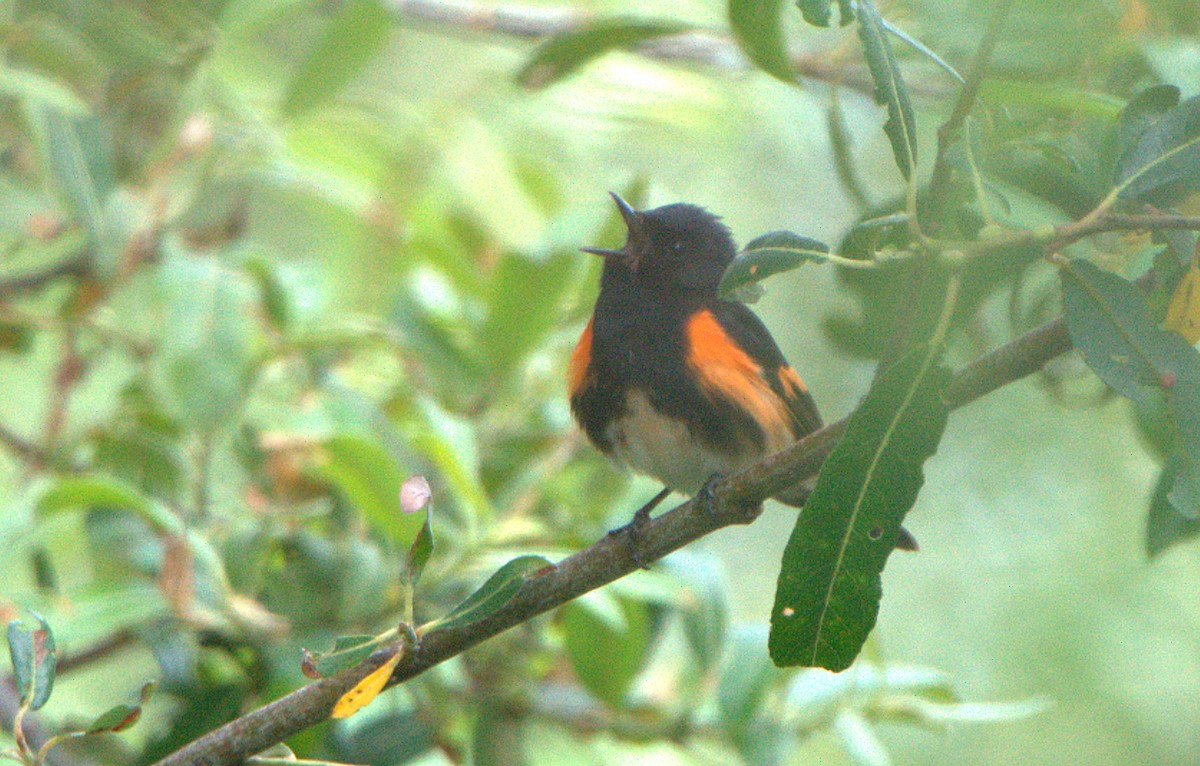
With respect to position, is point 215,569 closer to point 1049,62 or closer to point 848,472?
point 848,472

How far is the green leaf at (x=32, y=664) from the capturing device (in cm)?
144

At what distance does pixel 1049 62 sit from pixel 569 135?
1.73 meters

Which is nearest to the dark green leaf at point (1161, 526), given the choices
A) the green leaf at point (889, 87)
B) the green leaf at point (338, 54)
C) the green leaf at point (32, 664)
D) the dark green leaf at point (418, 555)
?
the green leaf at point (889, 87)

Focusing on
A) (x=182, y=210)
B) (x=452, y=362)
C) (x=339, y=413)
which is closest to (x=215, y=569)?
(x=339, y=413)

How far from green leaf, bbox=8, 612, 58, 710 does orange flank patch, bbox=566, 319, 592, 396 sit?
54.6 inches

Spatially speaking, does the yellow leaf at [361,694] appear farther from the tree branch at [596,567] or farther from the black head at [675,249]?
the black head at [675,249]

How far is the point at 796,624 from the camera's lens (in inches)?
54.9

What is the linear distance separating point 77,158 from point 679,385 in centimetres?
148

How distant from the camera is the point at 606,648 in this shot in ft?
8.57

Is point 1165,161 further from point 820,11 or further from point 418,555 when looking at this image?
point 418,555

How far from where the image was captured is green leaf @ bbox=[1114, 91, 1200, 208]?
52.4 inches

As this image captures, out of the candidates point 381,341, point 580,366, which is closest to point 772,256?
point 580,366

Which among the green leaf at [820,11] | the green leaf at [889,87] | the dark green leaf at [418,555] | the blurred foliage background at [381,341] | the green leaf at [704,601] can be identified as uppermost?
the green leaf at [820,11]

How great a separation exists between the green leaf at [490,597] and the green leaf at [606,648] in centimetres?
114
